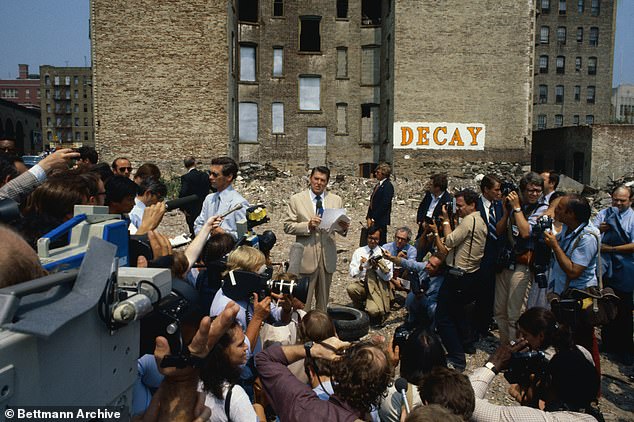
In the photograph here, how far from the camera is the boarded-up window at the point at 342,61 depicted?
29344mm

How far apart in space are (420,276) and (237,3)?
87.9ft

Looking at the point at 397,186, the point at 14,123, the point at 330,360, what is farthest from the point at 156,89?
the point at 14,123

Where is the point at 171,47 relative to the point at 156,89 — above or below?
above

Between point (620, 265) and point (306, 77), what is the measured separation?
1014 inches

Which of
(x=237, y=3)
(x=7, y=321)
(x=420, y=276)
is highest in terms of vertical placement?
(x=237, y=3)

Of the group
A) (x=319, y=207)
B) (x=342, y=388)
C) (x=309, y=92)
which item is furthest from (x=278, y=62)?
(x=342, y=388)

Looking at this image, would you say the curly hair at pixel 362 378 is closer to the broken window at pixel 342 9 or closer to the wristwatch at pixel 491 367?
the wristwatch at pixel 491 367

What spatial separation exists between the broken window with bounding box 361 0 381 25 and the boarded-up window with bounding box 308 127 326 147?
294 inches

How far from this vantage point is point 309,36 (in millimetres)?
29828

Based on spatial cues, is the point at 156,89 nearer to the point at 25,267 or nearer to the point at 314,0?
the point at 314,0

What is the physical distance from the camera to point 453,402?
249 centimetres

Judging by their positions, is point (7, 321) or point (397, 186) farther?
point (397, 186)

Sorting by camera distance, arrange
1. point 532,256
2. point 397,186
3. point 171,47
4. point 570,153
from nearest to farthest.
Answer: point 532,256, point 397,186, point 171,47, point 570,153

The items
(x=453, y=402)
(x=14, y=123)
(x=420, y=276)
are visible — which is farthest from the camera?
(x=14, y=123)
